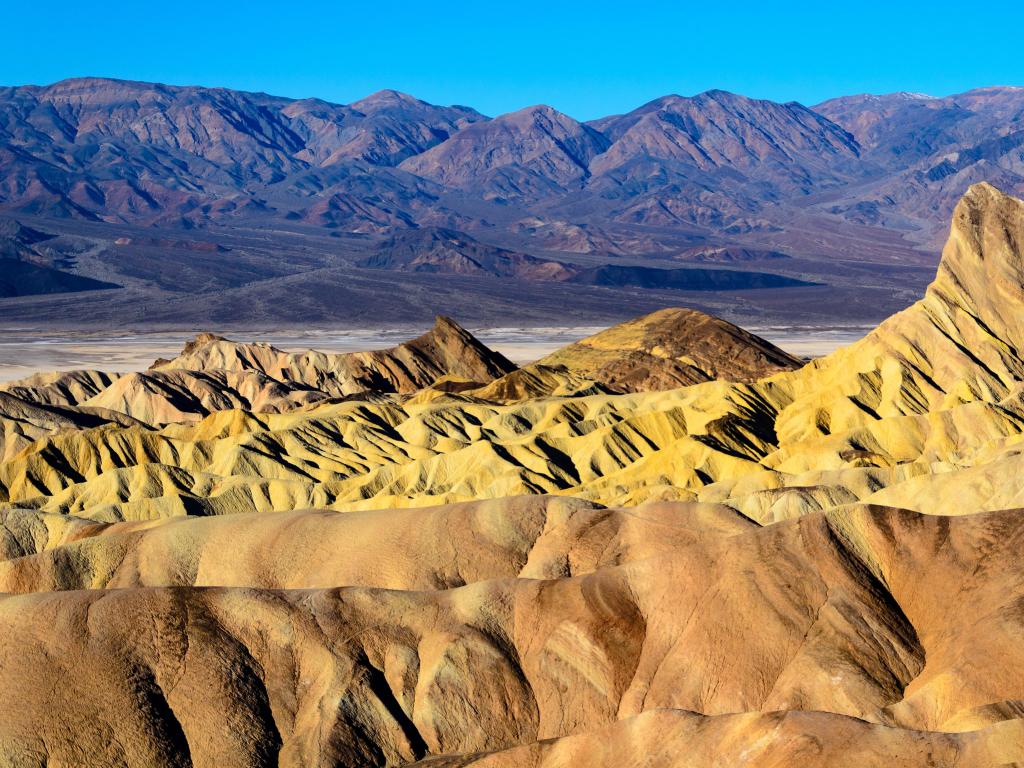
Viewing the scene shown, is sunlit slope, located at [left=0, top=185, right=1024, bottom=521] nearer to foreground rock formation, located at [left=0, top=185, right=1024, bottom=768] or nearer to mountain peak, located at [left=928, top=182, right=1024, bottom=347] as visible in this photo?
mountain peak, located at [left=928, top=182, right=1024, bottom=347]

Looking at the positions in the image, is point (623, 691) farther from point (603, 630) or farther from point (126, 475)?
point (126, 475)

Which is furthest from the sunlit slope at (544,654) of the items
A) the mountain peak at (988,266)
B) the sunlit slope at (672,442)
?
the mountain peak at (988,266)

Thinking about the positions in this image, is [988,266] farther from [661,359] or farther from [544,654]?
[544,654]

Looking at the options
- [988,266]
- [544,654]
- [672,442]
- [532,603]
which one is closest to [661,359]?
[988,266]

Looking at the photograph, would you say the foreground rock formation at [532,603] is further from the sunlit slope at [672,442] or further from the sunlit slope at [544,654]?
the sunlit slope at [672,442]

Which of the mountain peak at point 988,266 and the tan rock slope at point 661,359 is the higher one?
the mountain peak at point 988,266

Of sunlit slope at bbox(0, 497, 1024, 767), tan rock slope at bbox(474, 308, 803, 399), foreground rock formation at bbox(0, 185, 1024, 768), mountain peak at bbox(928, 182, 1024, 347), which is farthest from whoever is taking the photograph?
tan rock slope at bbox(474, 308, 803, 399)

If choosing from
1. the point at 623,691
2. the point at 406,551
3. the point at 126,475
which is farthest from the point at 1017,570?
the point at 126,475

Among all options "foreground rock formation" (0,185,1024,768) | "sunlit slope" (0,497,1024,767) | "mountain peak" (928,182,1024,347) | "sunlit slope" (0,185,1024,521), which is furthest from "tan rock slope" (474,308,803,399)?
"sunlit slope" (0,497,1024,767)

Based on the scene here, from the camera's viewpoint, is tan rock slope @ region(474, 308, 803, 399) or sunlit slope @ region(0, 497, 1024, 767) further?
tan rock slope @ region(474, 308, 803, 399)
